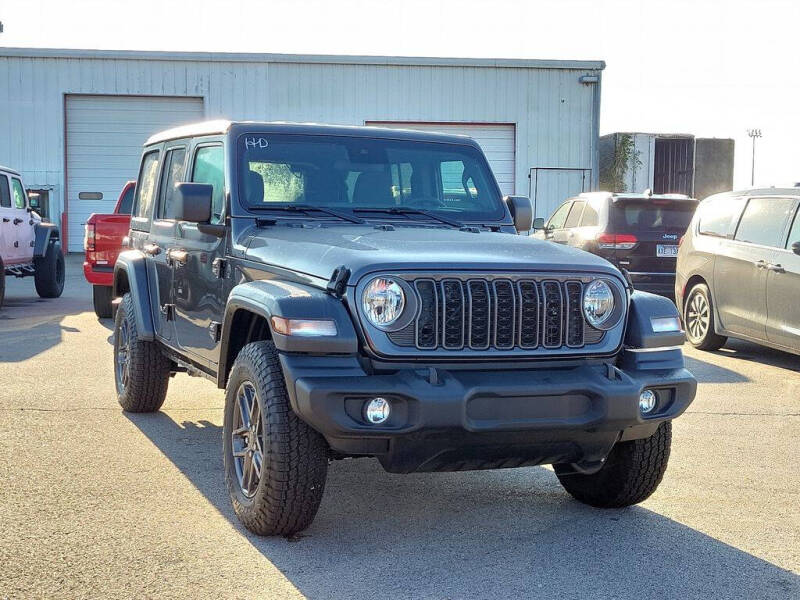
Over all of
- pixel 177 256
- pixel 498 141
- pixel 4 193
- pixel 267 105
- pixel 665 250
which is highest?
pixel 267 105

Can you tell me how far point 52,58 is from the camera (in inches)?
1102

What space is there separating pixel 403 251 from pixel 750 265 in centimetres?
634

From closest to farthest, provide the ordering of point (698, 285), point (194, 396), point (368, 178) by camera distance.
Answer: point (368, 178) < point (194, 396) < point (698, 285)

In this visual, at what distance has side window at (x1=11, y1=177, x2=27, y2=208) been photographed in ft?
50.0

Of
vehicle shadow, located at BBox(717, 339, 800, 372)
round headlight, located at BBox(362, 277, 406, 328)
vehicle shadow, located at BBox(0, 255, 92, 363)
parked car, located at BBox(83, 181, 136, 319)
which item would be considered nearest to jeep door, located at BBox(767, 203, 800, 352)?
vehicle shadow, located at BBox(717, 339, 800, 372)

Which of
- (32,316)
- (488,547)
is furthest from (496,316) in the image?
(32,316)

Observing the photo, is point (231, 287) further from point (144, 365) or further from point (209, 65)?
point (209, 65)

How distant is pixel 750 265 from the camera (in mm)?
10086

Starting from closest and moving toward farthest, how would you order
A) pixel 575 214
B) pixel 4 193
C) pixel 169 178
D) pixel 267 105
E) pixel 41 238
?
pixel 169 178, pixel 575 214, pixel 4 193, pixel 41 238, pixel 267 105

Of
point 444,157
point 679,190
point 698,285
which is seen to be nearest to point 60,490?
point 444,157

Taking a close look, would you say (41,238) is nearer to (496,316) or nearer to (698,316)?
(698,316)

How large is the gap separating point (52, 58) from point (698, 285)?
845 inches

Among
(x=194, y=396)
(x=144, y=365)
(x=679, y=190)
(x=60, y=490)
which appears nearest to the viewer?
(x=60, y=490)

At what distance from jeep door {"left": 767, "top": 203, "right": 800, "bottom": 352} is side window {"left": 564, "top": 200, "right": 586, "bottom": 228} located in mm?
4929
